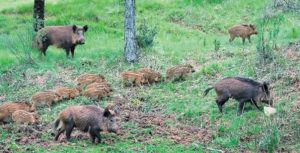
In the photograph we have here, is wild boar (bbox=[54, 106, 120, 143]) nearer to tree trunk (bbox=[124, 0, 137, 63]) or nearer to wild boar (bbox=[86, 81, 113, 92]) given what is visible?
wild boar (bbox=[86, 81, 113, 92])

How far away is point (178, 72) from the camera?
1527cm

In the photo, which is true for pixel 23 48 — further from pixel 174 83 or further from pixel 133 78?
pixel 174 83

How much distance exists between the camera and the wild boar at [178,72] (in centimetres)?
→ 1528

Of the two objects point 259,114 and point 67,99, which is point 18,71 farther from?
point 259,114

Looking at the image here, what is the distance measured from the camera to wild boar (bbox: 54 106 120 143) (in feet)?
35.8

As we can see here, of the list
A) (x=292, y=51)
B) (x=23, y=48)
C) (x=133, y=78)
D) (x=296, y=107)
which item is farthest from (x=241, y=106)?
(x=23, y=48)

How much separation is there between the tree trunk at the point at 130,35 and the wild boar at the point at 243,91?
5362 millimetres

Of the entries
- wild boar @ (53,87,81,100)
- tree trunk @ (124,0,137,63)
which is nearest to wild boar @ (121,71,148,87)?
wild boar @ (53,87,81,100)

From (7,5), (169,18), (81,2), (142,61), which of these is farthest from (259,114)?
(7,5)

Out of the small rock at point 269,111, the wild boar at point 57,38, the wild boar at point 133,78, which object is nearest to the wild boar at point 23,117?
the wild boar at point 133,78

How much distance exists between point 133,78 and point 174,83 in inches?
43.1

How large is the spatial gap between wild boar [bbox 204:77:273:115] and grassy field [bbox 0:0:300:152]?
0.87ft

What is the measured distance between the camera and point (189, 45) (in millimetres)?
20219

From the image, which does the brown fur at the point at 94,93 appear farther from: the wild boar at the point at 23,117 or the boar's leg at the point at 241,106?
the boar's leg at the point at 241,106
